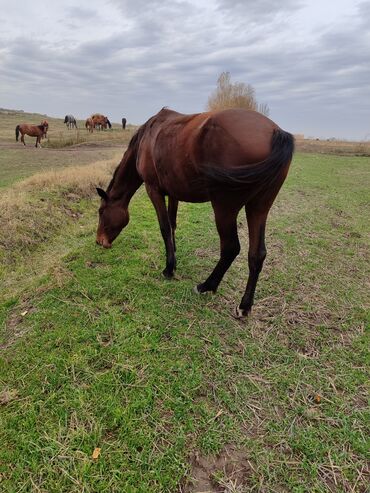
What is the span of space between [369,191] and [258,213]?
9923 millimetres

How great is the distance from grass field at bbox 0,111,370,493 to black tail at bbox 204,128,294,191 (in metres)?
1.48

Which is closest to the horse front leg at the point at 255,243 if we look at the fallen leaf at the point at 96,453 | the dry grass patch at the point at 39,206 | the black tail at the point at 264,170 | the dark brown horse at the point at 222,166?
the dark brown horse at the point at 222,166

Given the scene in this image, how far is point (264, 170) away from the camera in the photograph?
8.70 ft

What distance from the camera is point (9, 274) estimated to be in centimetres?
457

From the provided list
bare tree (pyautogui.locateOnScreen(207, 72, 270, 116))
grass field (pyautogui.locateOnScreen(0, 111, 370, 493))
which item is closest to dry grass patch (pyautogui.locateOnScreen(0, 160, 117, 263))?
grass field (pyautogui.locateOnScreen(0, 111, 370, 493))

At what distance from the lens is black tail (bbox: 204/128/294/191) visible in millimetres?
2645

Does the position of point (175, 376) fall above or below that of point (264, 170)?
below

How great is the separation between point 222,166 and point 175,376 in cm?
178

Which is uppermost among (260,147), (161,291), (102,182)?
(260,147)

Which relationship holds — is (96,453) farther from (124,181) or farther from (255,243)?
(124,181)

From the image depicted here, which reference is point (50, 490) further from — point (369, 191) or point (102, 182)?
point (369, 191)

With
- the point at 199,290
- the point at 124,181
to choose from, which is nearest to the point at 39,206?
the point at 124,181

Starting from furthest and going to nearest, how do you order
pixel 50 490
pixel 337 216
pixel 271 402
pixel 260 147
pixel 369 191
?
pixel 369 191
pixel 337 216
pixel 260 147
pixel 271 402
pixel 50 490

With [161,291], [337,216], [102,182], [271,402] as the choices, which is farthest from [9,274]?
[337,216]
